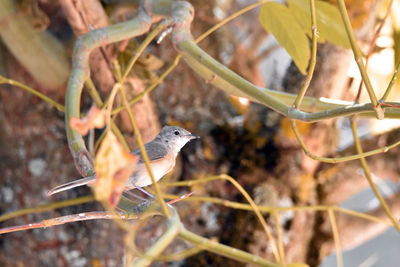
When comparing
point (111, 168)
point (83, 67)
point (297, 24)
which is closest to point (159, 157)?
point (83, 67)

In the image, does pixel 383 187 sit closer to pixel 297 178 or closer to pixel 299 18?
pixel 297 178

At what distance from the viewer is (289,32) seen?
693 mm

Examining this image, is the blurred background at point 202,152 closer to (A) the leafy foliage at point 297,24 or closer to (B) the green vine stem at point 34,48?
(B) the green vine stem at point 34,48

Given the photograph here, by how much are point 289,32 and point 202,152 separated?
49cm

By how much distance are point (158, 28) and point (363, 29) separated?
62 centimetres

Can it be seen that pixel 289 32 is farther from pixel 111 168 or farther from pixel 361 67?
pixel 111 168

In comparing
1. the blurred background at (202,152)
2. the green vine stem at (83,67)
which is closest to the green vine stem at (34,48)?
the blurred background at (202,152)

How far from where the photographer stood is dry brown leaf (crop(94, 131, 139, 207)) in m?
0.32

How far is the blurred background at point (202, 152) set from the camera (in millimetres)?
1038

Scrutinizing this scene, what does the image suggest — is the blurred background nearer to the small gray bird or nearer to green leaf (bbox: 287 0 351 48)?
the small gray bird

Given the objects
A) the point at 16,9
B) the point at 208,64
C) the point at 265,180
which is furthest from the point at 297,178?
the point at 16,9

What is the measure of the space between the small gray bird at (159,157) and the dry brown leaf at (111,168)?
250 millimetres

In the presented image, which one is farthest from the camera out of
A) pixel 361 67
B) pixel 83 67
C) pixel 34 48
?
pixel 34 48

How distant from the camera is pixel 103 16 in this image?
0.87m
